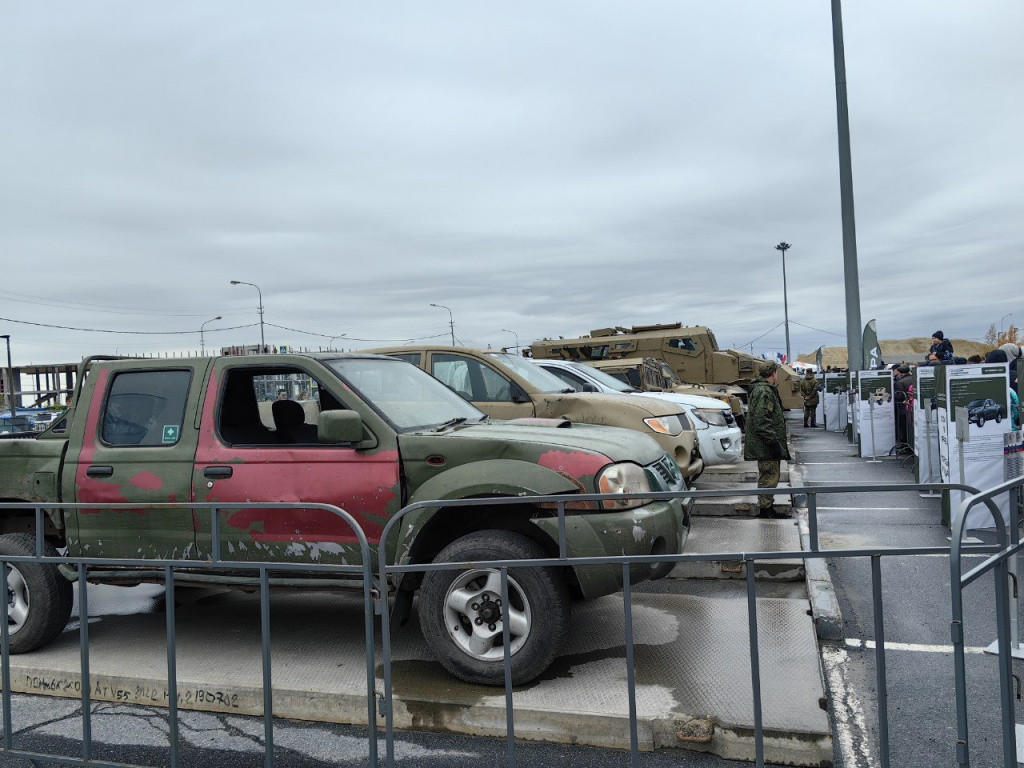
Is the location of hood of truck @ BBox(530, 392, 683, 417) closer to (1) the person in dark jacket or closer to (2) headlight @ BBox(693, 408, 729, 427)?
(2) headlight @ BBox(693, 408, 729, 427)

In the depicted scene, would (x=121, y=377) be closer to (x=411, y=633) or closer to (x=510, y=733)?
(x=411, y=633)

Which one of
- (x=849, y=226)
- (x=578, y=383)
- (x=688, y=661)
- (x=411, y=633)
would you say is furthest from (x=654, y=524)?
(x=849, y=226)

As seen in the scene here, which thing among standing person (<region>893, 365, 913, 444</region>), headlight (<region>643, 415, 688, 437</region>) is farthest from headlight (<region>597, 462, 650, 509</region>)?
standing person (<region>893, 365, 913, 444</region>)

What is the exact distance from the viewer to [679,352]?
24.0 m

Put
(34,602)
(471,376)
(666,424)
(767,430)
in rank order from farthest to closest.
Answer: (767,430) → (666,424) → (471,376) → (34,602)

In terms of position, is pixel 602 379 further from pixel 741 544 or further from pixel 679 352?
pixel 679 352

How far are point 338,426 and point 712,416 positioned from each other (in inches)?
307

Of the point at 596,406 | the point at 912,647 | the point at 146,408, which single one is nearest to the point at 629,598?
the point at 912,647

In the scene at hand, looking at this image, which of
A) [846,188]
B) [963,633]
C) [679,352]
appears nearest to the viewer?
[963,633]

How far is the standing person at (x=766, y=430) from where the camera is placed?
970 cm

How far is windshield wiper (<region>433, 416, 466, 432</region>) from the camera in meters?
5.18

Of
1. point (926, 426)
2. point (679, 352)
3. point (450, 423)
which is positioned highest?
point (679, 352)

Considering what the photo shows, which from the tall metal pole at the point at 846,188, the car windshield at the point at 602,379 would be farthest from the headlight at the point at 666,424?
the tall metal pole at the point at 846,188

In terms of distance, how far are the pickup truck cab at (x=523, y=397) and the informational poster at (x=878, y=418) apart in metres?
9.10
